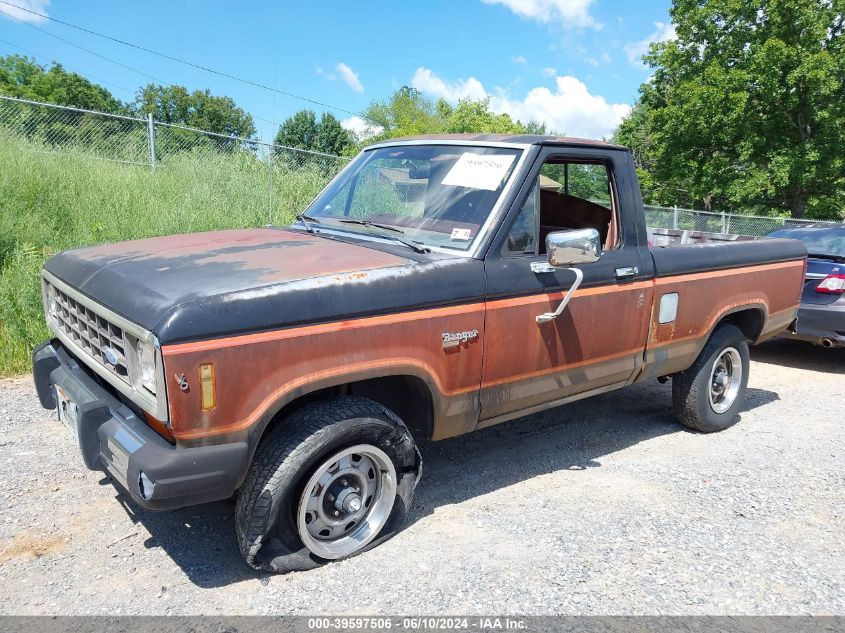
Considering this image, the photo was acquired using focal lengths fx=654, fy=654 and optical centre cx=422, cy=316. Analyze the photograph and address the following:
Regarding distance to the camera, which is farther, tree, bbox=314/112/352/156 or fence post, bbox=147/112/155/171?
tree, bbox=314/112/352/156

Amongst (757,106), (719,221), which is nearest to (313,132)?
(757,106)

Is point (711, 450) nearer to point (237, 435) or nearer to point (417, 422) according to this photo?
point (417, 422)

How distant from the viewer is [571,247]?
335 cm

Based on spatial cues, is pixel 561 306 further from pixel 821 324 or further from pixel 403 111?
pixel 403 111

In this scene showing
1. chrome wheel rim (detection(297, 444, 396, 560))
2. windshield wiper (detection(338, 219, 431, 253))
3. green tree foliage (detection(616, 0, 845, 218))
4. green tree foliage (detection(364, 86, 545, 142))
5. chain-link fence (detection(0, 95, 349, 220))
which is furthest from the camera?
green tree foliage (detection(364, 86, 545, 142))

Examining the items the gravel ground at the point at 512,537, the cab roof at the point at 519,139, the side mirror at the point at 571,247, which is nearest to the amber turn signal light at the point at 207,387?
the gravel ground at the point at 512,537

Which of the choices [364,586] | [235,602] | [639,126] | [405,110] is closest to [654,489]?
[364,586]

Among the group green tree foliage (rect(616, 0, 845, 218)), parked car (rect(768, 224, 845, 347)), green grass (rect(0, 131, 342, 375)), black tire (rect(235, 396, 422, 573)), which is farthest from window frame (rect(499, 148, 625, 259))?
green tree foliage (rect(616, 0, 845, 218))

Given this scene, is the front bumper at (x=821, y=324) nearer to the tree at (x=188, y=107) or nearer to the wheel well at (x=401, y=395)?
the wheel well at (x=401, y=395)

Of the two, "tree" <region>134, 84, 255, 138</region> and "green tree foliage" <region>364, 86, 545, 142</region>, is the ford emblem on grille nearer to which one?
"green tree foliage" <region>364, 86, 545, 142</region>

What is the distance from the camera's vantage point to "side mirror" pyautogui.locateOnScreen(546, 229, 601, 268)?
3.35 metres

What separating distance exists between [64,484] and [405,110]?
6778 centimetres

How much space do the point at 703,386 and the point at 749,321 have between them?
783 mm

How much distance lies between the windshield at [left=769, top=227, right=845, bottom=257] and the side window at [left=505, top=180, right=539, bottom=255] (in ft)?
16.9
